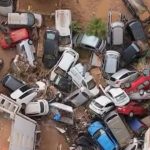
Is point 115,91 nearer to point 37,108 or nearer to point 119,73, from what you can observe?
point 119,73

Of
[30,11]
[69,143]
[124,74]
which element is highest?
[30,11]

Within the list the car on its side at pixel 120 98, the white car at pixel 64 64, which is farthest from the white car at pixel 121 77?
the white car at pixel 64 64

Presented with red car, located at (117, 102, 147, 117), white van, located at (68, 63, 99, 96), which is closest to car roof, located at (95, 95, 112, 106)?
white van, located at (68, 63, 99, 96)

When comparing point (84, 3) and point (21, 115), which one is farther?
point (84, 3)

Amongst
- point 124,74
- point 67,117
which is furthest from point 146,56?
point 67,117

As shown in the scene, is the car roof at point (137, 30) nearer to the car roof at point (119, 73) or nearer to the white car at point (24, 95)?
the car roof at point (119, 73)

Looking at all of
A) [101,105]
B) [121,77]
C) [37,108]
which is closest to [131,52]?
[121,77]

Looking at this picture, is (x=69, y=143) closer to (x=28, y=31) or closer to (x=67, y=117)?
(x=67, y=117)
